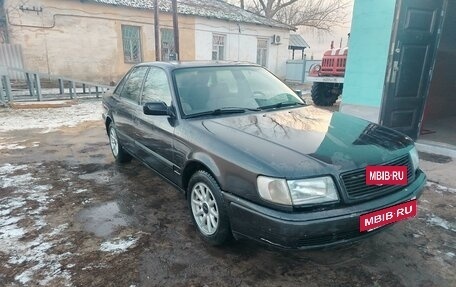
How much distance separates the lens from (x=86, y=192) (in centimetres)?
386

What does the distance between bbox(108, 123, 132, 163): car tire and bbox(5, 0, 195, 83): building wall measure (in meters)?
11.0

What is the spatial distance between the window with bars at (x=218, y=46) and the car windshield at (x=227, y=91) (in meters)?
16.0

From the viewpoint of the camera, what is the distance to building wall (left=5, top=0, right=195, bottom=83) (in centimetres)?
1321

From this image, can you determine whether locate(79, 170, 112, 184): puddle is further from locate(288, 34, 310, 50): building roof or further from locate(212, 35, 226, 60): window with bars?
locate(288, 34, 310, 50): building roof

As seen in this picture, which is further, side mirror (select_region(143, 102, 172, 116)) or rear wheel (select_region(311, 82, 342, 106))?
rear wheel (select_region(311, 82, 342, 106))

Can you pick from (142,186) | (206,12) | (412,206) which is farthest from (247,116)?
(206,12)

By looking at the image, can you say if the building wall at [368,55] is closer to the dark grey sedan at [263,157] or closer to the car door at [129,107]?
the dark grey sedan at [263,157]

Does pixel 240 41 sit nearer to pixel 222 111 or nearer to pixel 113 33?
pixel 113 33

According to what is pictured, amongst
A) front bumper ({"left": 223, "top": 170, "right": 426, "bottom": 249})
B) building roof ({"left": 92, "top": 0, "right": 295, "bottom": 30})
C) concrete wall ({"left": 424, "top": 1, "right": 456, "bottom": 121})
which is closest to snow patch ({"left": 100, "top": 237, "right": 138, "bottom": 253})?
front bumper ({"left": 223, "top": 170, "right": 426, "bottom": 249})

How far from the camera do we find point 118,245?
276 cm

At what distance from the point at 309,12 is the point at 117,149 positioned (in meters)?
27.1

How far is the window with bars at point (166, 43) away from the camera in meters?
17.1

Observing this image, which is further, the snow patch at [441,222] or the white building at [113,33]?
the white building at [113,33]

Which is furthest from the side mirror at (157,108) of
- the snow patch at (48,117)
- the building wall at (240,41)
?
the building wall at (240,41)
